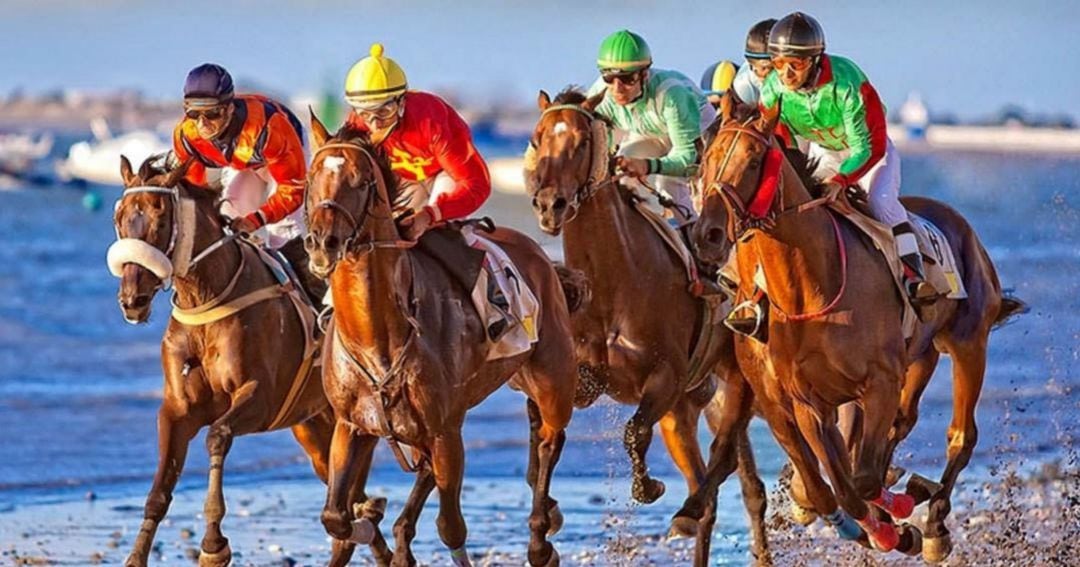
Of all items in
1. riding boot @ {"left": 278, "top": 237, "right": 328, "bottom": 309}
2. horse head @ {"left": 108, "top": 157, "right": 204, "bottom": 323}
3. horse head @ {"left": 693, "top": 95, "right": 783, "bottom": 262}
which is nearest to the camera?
horse head @ {"left": 693, "top": 95, "right": 783, "bottom": 262}

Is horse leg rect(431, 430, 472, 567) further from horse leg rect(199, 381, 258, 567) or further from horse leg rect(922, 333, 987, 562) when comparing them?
horse leg rect(922, 333, 987, 562)

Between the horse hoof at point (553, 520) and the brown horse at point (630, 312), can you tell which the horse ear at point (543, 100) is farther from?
the horse hoof at point (553, 520)

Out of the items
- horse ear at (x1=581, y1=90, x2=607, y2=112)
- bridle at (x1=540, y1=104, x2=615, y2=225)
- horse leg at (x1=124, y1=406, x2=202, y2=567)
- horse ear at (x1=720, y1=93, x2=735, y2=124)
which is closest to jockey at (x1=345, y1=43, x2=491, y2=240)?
bridle at (x1=540, y1=104, x2=615, y2=225)

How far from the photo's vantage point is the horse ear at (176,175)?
11289mm

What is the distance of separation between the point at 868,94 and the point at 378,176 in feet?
8.08

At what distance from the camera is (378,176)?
10.1 meters

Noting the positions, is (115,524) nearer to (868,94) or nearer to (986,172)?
(868,94)

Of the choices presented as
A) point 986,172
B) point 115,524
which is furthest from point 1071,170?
point 115,524

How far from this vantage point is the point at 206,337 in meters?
11.5

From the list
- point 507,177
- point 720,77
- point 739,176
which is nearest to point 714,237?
point 739,176

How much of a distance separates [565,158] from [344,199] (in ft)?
6.10

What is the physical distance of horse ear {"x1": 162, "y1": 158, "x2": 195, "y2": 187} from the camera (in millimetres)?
11289

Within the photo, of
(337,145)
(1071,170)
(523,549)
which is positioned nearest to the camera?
(337,145)

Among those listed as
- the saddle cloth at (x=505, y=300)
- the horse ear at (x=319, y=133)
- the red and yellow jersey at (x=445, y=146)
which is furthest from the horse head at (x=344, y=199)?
the saddle cloth at (x=505, y=300)
